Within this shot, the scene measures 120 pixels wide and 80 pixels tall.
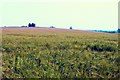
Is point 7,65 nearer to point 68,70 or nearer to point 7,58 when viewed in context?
point 7,58

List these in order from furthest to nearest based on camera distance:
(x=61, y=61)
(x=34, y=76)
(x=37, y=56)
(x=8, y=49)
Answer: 1. (x=8, y=49)
2. (x=37, y=56)
3. (x=61, y=61)
4. (x=34, y=76)

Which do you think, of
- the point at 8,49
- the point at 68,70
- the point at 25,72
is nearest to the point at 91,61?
the point at 68,70

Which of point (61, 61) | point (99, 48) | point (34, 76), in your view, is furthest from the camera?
point (99, 48)

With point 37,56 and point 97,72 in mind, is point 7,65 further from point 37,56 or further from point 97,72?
point 97,72

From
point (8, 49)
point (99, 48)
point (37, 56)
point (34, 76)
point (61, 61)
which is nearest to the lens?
point (34, 76)

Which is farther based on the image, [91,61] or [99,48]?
[99,48]

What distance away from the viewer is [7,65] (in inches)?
468

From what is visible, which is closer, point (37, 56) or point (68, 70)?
point (68, 70)

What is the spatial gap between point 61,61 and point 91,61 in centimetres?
145

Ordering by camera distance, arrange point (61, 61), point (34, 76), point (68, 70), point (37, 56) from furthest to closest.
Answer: point (37, 56)
point (61, 61)
point (68, 70)
point (34, 76)

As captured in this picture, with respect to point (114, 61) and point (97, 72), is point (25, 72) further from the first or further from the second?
point (114, 61)

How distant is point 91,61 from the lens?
13.2 meters

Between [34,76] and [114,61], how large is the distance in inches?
195

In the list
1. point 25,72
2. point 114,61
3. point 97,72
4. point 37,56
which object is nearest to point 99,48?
point 114,61
